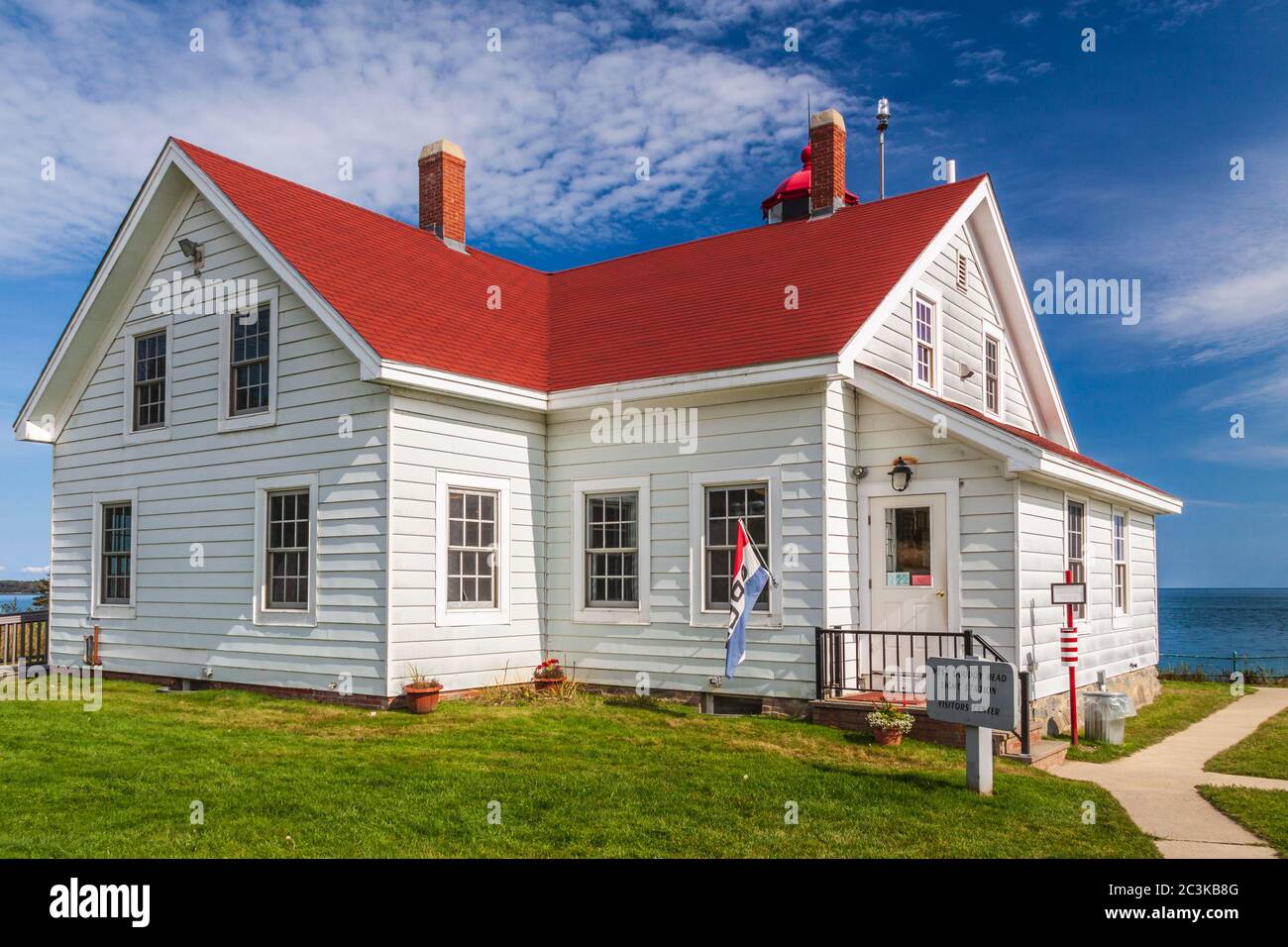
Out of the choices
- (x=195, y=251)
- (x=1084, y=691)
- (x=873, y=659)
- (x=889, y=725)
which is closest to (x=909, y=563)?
(x=873, y=659)

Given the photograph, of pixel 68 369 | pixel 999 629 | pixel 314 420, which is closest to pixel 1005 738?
pixel 999 629

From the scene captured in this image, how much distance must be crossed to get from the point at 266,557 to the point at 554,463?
4.21m

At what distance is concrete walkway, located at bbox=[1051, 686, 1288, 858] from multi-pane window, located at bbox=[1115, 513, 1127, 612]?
7.13 ft

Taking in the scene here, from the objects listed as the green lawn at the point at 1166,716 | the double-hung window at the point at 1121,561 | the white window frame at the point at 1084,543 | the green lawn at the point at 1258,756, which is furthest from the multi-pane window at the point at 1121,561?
the green lawn at the point at 1258,756

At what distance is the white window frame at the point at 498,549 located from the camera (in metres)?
13.8

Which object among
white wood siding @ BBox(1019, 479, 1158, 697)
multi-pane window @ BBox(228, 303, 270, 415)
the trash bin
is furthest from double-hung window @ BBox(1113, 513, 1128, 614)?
multi-pane window @ BBox(228, 303, 270, 415)

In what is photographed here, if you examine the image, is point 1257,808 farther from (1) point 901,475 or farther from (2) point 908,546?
(1) point 901,475

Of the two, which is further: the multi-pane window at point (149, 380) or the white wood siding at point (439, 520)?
the multi-pane window at point (149, 380)

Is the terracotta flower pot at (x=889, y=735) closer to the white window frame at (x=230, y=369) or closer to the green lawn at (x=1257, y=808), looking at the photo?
the green lawn at (x=1257, y=808)

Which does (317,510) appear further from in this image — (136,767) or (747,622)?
(747,622)

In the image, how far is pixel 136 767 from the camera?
31.9 ft

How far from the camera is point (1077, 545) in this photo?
15.0 m

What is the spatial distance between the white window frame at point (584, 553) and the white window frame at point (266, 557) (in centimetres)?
353
